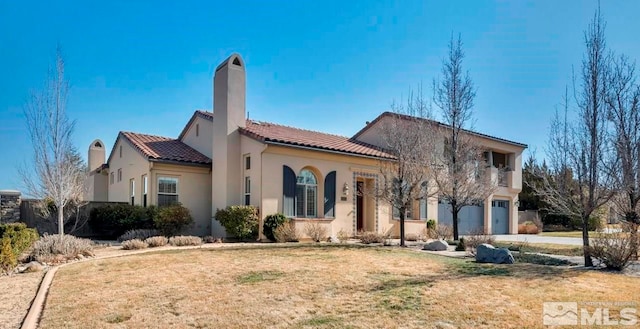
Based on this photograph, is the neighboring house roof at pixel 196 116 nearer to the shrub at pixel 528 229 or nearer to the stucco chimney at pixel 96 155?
the stucco chimney at pixel 96 155

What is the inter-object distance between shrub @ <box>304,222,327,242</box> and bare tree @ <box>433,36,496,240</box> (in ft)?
18.3

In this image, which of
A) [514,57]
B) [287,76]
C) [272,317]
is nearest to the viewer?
[272,317]

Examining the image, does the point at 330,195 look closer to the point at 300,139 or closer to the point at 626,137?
the point at 300,139

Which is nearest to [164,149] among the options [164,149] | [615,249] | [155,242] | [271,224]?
[164,149]

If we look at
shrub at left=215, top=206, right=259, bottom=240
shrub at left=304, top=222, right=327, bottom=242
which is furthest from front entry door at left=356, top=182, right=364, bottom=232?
shrub at left=215, top=206, right=259, bottom=240

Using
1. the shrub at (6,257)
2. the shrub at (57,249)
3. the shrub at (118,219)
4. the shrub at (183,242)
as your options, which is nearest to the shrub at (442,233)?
the shrub at (183,242)

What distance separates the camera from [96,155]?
30562 mm

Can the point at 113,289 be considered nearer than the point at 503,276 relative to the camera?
Yes

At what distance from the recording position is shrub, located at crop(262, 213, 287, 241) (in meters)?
18.1

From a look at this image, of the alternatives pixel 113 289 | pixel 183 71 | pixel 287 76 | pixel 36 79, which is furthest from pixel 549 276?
pixel 36 79

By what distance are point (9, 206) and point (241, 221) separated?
1313 cm

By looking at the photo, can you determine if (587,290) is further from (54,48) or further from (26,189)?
(26,189)

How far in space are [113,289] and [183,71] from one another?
44.4 ft

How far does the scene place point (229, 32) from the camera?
1838 cm
